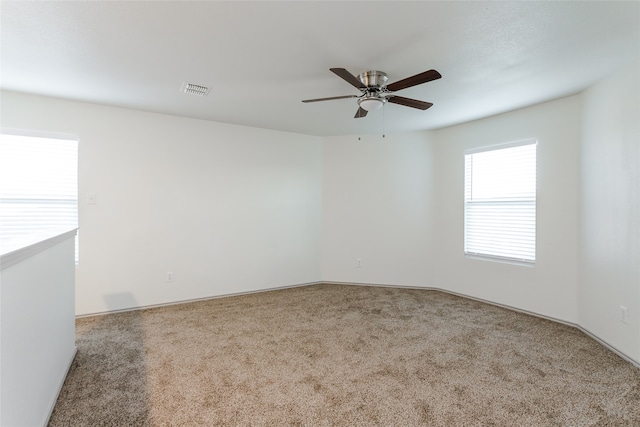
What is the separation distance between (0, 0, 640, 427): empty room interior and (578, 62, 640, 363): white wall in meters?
0.02

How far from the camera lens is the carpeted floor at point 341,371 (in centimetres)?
191

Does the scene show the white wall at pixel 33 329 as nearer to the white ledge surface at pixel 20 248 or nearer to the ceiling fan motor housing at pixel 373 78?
the white ledge surface at pixel 20 248

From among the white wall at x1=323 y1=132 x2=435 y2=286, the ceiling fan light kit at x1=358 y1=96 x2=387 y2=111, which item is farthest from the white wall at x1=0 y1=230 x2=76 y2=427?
the white wall at x1=323 y1=132 x2=435 y2=286

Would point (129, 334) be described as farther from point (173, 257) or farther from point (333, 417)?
point (333, 417)

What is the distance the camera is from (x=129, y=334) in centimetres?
310

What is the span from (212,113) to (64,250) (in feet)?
7.60

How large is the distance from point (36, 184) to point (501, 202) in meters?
5.49

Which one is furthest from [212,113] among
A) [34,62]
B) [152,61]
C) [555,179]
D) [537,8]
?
[555,179]

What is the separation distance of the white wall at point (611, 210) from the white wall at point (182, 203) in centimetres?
344

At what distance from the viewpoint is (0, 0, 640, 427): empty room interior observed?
1985 millimetres

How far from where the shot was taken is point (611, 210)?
113 inches

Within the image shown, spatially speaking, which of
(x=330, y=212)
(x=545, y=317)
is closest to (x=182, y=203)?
(x=330, y=212)

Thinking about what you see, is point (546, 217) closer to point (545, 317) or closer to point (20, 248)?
point (545, 317)

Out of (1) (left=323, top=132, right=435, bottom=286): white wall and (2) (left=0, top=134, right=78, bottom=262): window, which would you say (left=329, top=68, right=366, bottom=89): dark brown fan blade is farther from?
(2) (left=0, top=134, right=78, bottom=262): window
